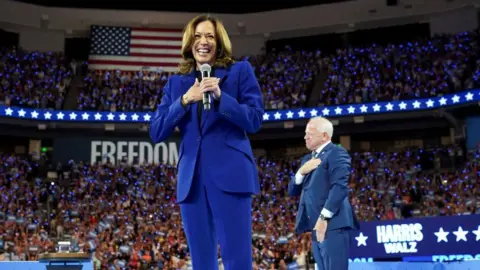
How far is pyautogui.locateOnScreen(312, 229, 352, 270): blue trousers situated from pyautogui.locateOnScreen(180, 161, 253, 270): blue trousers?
6.34 feet

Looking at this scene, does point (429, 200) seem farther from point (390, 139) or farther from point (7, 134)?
point (7, 134)

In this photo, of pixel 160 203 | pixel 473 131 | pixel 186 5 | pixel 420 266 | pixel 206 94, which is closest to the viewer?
pixel 206 94

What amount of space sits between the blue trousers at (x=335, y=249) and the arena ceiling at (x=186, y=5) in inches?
1027

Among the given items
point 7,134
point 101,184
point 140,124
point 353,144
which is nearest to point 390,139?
point 353,144

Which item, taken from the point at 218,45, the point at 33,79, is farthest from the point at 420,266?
the point at 33,79

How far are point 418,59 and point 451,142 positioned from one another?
12.6 feet

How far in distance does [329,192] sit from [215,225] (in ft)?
6.67

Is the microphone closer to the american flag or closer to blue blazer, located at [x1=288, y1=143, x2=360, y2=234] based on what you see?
blue blazer, located at [x1=288, y1=143, x2=360, y2=234]

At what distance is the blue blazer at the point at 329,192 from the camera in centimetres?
473

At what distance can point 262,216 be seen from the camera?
20641mm

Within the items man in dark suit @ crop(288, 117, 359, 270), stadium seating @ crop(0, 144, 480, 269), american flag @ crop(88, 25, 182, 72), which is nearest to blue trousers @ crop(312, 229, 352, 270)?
man in dark suit @ crop(288, 117, 359, 270)

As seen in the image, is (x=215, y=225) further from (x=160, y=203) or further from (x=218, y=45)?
(x=160, y=203)

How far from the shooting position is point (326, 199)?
4879mm

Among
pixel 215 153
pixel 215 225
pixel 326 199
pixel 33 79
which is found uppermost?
pixel 33 79
